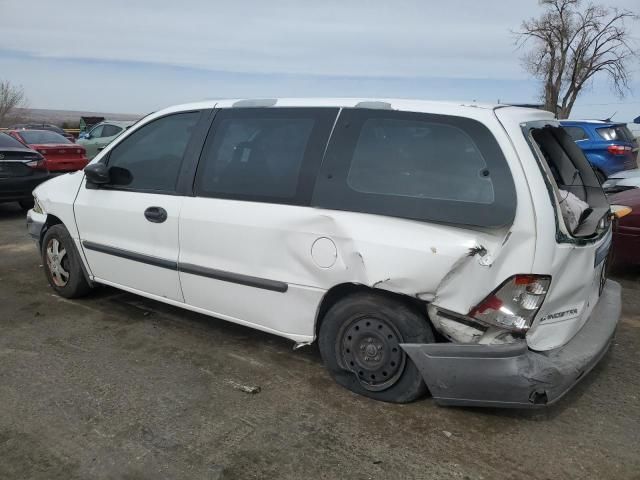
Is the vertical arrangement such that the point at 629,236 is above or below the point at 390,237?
below

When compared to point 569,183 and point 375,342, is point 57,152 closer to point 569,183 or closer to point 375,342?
point 375,342

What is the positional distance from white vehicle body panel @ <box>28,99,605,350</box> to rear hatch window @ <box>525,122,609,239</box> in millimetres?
94

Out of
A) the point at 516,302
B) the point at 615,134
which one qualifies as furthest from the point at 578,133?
the point at 516,302

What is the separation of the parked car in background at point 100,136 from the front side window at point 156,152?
1276cm

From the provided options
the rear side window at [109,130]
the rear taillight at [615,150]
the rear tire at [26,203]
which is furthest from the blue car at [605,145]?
the rear side window at [109,130]

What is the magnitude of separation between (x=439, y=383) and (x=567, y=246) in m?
0.95

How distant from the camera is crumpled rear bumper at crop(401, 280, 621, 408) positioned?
278 centimetres

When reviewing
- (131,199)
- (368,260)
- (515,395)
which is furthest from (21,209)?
(515,395)

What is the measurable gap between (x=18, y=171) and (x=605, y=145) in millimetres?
10761

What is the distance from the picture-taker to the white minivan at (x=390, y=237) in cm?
280

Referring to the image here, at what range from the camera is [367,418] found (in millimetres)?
3096

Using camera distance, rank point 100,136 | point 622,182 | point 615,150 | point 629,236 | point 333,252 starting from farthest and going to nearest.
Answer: point 100,136 < point 615,150 < point 622,182 < point 629,236 < point 333,252

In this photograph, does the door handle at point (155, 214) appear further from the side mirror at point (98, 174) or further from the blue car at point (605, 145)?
the blue car at point (605, 145)

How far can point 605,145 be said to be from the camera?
444 inches
